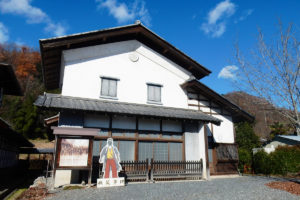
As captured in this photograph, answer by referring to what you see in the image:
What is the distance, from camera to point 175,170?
1168cm

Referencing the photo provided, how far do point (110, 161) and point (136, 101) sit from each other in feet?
15.5

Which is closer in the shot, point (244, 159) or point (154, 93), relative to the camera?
point (154, 93)

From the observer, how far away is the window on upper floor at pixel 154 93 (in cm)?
1386

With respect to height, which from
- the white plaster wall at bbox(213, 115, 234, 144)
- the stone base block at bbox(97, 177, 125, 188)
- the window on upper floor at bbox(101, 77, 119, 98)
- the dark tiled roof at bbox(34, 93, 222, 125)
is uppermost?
the window on upper floor at bbox(101, 77, 119, 98)

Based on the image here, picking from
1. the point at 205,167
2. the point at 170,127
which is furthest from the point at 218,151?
the point at 170,127

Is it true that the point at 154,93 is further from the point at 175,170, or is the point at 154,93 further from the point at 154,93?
the point at 175,170

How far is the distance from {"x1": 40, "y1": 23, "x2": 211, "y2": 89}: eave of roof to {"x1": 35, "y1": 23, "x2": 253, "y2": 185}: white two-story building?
0.05 m

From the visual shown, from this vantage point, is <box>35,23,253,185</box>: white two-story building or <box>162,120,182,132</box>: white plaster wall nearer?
<box>35,23,253,185</box>: white two-story building

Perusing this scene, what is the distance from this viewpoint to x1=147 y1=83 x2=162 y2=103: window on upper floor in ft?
45.5

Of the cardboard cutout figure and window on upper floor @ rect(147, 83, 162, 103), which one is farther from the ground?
window on upper floor @ rect(147, 83, 162, 103)

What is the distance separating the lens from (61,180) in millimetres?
10109

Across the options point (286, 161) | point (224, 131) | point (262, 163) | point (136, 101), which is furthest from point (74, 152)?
point (286, 161)

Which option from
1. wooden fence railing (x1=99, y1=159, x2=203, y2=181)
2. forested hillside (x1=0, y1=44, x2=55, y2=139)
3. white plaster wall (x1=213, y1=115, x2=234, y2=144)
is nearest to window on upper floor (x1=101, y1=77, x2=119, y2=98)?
wooden fence railing (x1=99, y1=159, x2=203, y2=181)

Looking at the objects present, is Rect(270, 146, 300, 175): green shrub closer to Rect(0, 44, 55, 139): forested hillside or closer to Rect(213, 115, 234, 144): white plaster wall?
Rect(213, 115, 234, 144): white plaster wall
